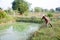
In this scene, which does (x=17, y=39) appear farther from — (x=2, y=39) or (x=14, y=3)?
(x=14, y=3)

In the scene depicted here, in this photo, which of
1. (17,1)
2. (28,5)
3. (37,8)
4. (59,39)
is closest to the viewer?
(59,39)

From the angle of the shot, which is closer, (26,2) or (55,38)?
(55,38)

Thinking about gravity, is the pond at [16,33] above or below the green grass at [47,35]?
below

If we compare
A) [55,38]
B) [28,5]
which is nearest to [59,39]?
[55,38]

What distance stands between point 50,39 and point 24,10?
44291 millimetres

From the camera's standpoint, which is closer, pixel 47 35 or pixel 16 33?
pixel 47 35

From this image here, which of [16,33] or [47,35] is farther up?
[47,35]

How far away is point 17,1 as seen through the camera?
6222 centimetres

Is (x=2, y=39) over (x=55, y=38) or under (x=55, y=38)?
under

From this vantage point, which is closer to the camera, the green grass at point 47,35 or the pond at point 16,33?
the green grass at point 47,35

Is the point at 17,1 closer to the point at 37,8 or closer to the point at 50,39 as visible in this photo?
the point at 37,8

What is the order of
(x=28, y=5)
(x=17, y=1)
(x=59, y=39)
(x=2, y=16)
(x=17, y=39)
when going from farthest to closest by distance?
(x=17, y=1), (x=28, y=5), (x=2, y=16), (x=17, y=39), (x=59, y=39)

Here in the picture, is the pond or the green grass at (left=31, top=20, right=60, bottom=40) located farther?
the pond

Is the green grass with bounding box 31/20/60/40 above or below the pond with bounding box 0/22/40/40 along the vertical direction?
above
